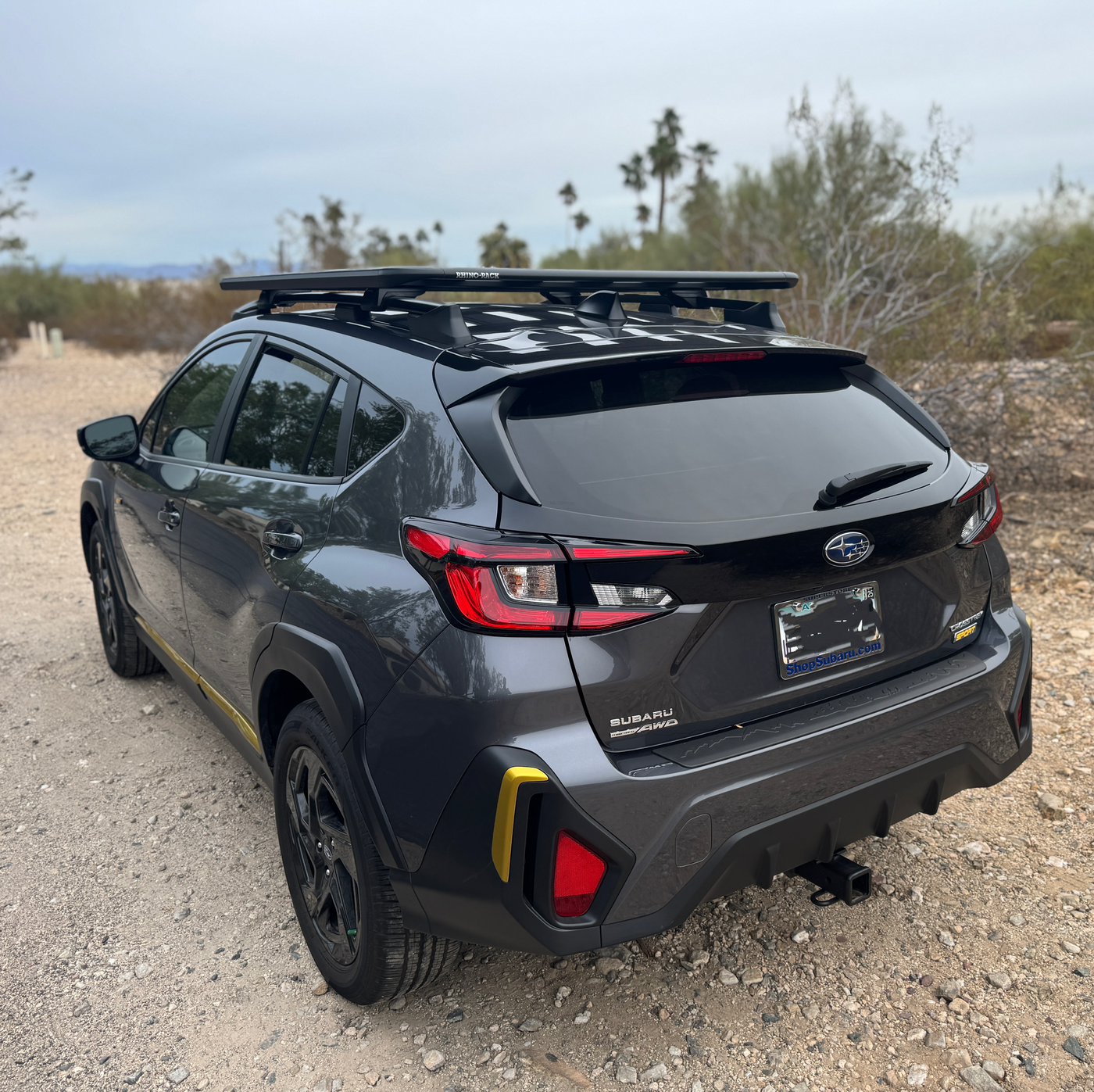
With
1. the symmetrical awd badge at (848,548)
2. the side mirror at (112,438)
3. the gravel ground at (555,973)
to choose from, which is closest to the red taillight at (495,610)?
Answer: the symmetrical awd badge at (848,548)

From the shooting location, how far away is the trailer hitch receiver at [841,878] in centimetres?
243

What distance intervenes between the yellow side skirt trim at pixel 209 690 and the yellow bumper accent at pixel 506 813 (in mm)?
1220

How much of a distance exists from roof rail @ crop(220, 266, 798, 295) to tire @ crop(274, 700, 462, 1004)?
3.58ft

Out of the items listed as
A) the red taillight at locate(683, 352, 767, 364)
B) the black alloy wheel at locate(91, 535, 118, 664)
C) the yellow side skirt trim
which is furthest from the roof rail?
the black alloy wheel at locate(91, 535, 118, 664)

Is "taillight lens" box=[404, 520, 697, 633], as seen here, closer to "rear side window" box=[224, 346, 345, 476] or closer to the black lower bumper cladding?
the black lower bumper cladding

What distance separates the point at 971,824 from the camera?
10.6ft

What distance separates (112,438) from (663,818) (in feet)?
10.2

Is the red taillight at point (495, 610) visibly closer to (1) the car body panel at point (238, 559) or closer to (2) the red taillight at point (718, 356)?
(1) the car body panel at point (238, 559)

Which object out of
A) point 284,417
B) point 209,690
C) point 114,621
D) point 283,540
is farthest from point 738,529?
point 114,621

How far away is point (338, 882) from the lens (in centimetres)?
247

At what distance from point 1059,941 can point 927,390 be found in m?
5.08

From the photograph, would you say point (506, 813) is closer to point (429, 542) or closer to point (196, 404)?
point (429, 542)

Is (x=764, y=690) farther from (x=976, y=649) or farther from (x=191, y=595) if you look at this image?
(x=191, y=595)

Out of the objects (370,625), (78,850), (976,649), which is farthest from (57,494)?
(976,649)
